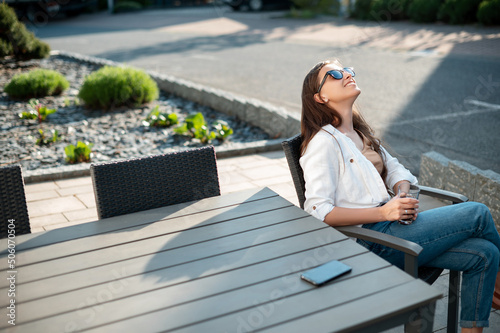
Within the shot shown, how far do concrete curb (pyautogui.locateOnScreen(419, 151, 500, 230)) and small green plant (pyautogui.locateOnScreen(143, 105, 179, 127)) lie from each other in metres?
3.12

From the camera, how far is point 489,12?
1397 cm

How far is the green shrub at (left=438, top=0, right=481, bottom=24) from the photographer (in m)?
15.1

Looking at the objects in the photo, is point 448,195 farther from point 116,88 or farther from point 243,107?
point 116,88

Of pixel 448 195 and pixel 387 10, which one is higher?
pixel 448 195

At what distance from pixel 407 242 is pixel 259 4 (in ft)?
76.9

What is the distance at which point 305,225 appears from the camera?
213cm

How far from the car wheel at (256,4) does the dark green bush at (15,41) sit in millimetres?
15723

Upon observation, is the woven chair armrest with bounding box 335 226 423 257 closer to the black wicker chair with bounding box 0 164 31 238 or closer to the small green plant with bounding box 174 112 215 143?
the black wicker chair with bounding box 0 164 31 238

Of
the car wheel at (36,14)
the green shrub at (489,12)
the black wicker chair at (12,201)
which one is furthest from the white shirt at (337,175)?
the car wheel at (36,14)

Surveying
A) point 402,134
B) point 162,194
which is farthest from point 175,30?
point 162,194

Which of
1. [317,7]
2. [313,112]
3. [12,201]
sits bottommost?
[317,7]

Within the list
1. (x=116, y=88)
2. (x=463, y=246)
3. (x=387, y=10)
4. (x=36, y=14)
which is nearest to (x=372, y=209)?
Answer: (x=463, y=246)

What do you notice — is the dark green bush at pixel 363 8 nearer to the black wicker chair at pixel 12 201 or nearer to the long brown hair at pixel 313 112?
the long brown hair at pixel 313 112

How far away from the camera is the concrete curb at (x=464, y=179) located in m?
3.40
